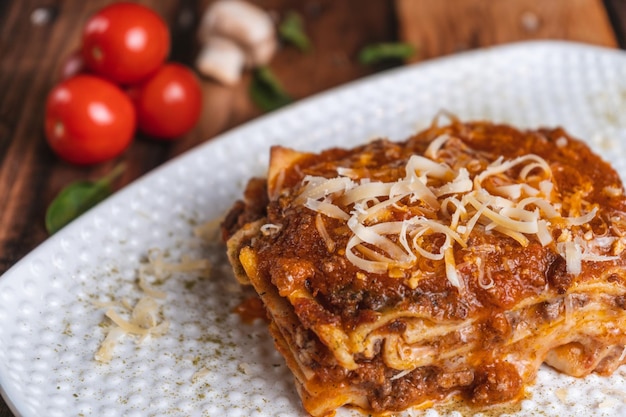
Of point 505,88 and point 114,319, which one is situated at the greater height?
point 505,88

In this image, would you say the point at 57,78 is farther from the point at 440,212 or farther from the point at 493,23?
the point at 440,212

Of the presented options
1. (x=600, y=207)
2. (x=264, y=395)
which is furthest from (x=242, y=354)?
(x=600, y=207)

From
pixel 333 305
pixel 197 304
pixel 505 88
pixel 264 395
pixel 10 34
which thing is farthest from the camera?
pixel 10 34

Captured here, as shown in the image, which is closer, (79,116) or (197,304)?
(197,304)

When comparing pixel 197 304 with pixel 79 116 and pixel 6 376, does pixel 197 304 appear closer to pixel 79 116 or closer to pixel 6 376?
pixel 6 376

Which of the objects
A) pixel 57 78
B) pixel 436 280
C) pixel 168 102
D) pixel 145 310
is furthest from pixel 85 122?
pixel 436 280

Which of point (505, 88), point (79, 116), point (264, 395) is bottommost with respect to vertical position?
point (264, 395)

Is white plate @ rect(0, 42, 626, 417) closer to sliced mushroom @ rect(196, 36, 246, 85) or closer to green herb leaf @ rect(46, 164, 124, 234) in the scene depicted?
green herb leaf @ rect(46, 164, 124, 234)

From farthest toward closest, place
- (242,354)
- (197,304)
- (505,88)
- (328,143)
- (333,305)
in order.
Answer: (505,88)
(328,143)
(197,304)
(242,354)
(333,305)
